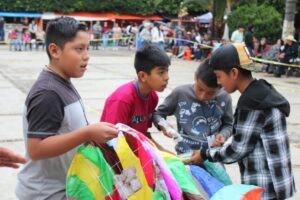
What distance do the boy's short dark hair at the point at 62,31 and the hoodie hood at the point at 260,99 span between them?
2.80ft

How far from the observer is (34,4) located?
38844mm

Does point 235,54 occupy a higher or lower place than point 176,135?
higher

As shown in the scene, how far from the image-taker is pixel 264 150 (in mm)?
2406

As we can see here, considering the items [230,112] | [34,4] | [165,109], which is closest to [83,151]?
[165,109]

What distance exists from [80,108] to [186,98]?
1.15 metres

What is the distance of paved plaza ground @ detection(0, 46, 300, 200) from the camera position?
598 cm

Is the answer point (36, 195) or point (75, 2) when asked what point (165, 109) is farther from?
point (75, 2)

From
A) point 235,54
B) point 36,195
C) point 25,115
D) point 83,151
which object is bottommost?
point 36,195

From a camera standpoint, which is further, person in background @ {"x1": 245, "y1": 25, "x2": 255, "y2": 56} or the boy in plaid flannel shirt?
person in background @ {"x1": 245, "y1": 25, "x2": 255, "y2": 56}

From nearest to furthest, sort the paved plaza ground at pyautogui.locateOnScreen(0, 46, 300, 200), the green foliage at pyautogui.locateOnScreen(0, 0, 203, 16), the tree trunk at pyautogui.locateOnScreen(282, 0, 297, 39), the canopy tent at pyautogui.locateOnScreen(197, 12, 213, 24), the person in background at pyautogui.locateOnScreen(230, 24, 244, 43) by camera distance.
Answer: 1. the paved plaza ground at pyautogui.locateOnScreen(0, 46, 300, 200)
2. the tree trunk at pyautogui.locateOnScreen(282, 0, 297, 39)
3. the person in background at pyautogui.locateOnScreen(230, 24, 244, 43)
4. the canopy tent at pyautogui.locateOnScreen(197, 12, 213, 24)
5. the green foliage at pyautogui.locateOnScreen(0, 0, 203, 16)

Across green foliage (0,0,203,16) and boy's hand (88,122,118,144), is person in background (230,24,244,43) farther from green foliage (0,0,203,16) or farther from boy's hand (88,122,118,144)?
green foliage (0,0,203,16)

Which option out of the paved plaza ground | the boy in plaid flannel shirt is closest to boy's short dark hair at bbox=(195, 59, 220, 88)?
the boy in plaid flannel shirt

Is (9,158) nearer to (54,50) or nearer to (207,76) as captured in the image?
(54,50)

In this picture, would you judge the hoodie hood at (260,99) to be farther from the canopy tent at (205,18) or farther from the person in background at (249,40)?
the canopy tent at (205,18)
